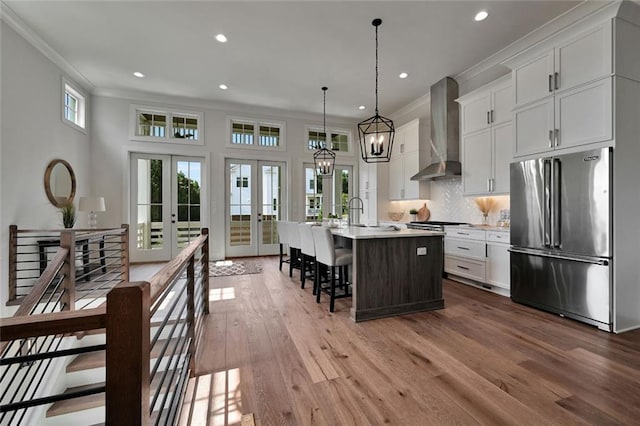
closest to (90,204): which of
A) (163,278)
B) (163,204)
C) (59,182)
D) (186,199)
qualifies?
(59,182)

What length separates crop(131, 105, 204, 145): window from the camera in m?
5.52

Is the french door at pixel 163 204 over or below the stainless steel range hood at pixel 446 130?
below

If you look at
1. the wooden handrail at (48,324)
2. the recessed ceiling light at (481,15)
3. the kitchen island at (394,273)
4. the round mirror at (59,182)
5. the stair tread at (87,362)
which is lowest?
the stair tread at (87,362)

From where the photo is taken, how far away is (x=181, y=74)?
466cm

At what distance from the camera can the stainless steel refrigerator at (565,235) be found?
2633mm

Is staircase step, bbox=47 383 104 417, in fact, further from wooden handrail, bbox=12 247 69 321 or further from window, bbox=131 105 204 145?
window, bbox=131 105 204 145

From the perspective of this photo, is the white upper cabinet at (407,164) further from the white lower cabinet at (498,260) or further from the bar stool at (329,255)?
the bar stool at (329,255)

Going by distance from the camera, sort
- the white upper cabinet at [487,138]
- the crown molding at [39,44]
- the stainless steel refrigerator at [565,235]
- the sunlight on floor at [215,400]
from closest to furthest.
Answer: the sunlight on floor at [215,400]
the stainless steel refrigerator at [565,235]
the crown molding at [39,44]
the white upper cabinet at [487,138]

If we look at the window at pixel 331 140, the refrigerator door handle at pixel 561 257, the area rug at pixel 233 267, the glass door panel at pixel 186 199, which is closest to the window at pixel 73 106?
the glass door panel at pixel 186 199

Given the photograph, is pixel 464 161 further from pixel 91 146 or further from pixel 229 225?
pixel 91 146

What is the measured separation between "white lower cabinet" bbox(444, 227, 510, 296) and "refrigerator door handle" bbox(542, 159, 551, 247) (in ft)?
1.64

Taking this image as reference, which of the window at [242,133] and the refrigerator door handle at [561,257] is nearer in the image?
the refrigerator door handle at [561,257]

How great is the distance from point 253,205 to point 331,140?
2.50 metres

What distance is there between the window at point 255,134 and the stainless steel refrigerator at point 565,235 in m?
4.69
